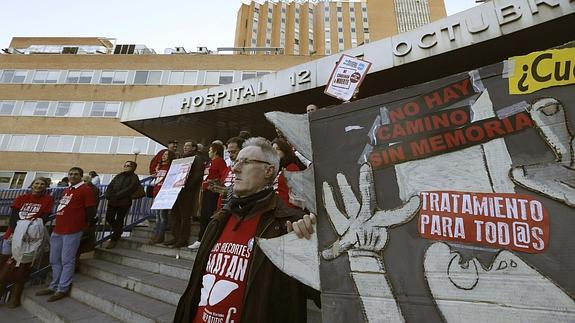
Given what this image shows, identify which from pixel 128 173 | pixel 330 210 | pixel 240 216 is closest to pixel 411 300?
pixel 330 210

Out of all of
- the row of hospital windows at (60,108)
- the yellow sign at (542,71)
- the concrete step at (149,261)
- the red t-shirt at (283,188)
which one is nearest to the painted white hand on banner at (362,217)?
the yellow sign at (542,71)

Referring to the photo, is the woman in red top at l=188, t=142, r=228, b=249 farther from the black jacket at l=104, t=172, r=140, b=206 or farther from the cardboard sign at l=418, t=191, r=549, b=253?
the cardboard sign at l=418, t=191, r=549, b=253

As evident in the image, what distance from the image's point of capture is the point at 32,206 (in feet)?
16.4

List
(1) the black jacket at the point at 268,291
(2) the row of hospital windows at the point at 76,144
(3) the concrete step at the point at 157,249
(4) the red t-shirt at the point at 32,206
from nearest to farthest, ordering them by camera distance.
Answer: (1) the black jacket at the point at 268,291 → (3) the concrete step at the point at 157,249 → (4) the red t-shirt at the point at 32,206 → (2) the row of hospital windows at the point at 76,144

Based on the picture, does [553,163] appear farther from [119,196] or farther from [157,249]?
[119,196]

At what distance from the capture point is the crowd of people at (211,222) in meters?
1.59

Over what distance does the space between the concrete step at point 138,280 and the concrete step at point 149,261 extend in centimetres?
8

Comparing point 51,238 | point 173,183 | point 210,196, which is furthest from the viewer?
point 173,183

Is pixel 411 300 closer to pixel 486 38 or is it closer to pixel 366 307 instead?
pixel 366 307

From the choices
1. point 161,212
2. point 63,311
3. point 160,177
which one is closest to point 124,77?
point 160,177

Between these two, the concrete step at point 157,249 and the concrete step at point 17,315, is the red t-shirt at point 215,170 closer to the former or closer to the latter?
the concrete step at point 157,249

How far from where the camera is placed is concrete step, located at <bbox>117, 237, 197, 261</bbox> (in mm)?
4815

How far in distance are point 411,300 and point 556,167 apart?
2.15 ft

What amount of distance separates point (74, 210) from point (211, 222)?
4016mm
